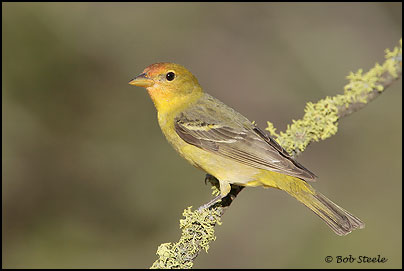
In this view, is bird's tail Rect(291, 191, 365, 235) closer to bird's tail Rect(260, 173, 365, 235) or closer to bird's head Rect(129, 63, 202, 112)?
bird's tail Rect(260, 173, 365, 235)

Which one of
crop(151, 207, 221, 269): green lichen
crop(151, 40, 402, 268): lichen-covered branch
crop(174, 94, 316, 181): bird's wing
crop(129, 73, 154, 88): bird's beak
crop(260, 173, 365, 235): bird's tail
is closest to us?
crop(151, 207, 221, 269): green lichen

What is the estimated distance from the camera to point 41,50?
738 centimetres

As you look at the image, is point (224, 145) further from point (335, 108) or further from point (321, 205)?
point (335, 108)

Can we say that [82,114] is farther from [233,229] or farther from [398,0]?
[398,0]

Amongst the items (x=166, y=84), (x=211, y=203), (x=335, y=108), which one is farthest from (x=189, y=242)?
(x=335, y=108)

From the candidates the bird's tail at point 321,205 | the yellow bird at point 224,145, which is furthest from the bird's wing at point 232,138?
the bird's tail at point 321,205

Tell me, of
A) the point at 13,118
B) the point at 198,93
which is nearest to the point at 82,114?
the point at 13,118

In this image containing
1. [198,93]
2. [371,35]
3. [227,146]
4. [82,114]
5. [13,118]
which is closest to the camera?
[227,146]

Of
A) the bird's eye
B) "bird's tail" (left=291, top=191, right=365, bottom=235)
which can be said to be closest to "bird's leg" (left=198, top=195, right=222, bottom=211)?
"bird's tail" (left=291, top=191, right=365, bottom=235)

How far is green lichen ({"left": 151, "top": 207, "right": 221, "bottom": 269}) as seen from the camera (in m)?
3.92

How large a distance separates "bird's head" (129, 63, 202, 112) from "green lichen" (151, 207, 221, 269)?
1.46 meters

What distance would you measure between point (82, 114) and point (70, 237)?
1970 mm

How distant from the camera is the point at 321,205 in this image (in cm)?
455

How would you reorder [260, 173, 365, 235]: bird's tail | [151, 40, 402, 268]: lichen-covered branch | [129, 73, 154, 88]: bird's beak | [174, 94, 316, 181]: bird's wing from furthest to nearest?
1. [129, 73, 154, 88]: bird's beak
2. [151, 40, 402, 268]: lichen-covered branch
3. [174, 94, 316, 181]: bird's wing
4. [260, 173, 365, 235]: bird's tail
